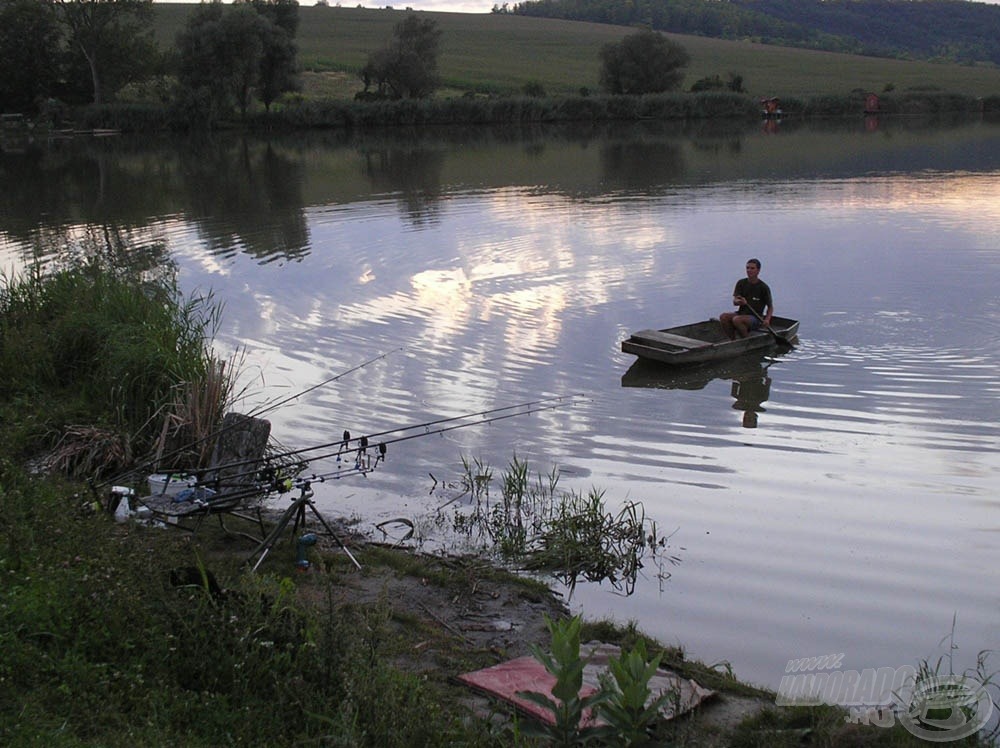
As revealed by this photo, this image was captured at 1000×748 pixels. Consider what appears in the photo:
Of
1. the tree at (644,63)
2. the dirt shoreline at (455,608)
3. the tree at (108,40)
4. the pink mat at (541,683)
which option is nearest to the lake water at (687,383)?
the dirt shoreline at (455,608)

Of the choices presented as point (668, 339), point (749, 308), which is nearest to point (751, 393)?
point (668, 339)

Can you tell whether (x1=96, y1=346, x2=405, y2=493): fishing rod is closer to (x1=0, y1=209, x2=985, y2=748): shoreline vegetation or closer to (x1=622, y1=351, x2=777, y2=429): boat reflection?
(x1=0, y1=209, x2=985, y2=748): shoreline vegetation

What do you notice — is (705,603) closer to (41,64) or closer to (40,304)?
(40,304)

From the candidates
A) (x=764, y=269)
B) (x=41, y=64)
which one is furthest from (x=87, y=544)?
(x=41, y=64)

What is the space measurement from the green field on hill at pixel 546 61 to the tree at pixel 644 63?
14.3 ft

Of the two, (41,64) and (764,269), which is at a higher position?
(41,64)

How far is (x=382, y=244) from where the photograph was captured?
27031 millimetres

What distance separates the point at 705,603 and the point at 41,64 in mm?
86780

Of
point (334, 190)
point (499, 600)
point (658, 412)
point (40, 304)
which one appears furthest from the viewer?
point (334, 190)

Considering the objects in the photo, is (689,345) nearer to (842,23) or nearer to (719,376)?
(719,376)

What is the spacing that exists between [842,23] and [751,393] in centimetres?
20010

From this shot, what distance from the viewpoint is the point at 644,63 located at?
Result: 87.6 m

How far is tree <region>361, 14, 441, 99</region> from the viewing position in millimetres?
83375

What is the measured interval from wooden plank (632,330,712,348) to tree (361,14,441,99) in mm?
71985
